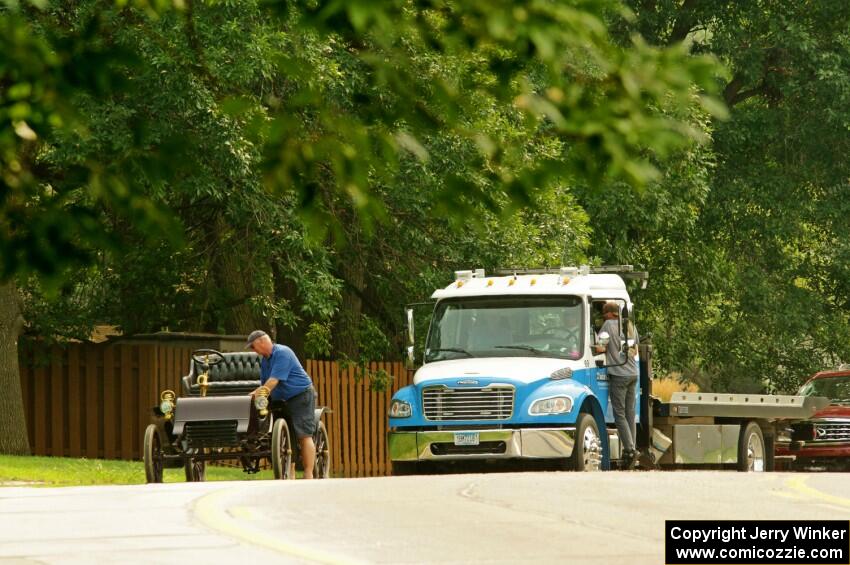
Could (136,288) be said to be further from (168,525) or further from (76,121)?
(76,121)

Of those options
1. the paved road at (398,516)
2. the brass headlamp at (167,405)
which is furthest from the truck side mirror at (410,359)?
the paved road at (398,516)

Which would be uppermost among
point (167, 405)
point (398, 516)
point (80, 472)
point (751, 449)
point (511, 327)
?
point (511, 327)

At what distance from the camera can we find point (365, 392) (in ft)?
96.9

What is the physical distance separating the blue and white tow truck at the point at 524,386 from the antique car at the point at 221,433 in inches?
54.4

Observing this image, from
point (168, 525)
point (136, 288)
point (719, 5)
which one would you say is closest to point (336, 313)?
point (136, 288)

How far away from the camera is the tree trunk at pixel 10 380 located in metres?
27.4

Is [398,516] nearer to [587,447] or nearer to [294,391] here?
[294,391]

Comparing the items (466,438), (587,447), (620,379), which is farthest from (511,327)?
(587,447)

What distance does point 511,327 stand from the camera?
2056 centimetres

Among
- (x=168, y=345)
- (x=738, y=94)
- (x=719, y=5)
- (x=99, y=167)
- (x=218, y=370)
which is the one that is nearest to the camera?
(x=99, y=167)

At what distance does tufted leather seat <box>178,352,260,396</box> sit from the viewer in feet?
66.8

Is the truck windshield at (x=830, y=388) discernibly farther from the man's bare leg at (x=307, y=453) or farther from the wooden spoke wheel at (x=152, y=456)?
the wooden spoke wheel at (x=152, y=456)

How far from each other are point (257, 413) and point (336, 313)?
35.8 feet

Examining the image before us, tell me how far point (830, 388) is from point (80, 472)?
40.1 ft
